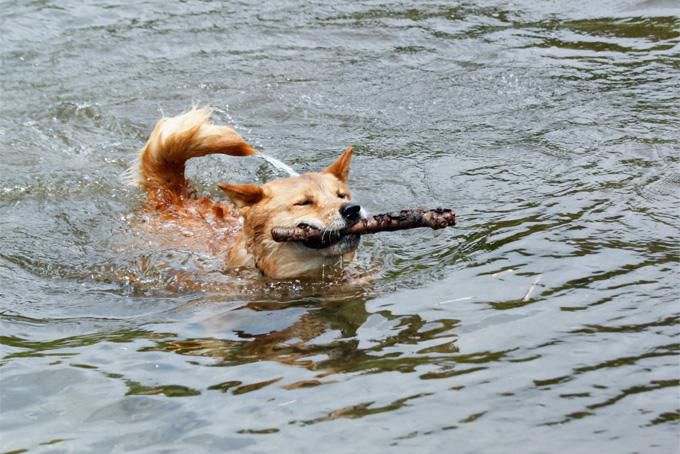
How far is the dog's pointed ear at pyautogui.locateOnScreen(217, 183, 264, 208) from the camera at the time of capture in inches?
249

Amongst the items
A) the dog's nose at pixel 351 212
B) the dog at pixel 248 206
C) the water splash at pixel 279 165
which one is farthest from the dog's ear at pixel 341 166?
the water splash at pixel 279 165

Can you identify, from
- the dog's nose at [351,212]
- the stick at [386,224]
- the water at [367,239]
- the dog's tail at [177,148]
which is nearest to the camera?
the water at [367,239]

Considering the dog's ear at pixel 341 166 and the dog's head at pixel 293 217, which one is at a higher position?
the dog's ear at pixel 341 166

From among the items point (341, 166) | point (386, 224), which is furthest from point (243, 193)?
point (386, 224)

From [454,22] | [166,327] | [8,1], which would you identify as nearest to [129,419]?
[166,327]

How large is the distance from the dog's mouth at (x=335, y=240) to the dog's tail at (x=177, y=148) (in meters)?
1.14

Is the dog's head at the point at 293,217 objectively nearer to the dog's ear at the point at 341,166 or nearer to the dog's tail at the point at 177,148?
the dog's ear at the point at 341,166

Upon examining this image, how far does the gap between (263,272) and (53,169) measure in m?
2.93

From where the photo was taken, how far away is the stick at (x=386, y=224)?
17.9 feet

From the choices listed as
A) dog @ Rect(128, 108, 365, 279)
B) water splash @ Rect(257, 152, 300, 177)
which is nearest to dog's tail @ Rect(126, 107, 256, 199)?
dog @ Rect(128, 108, 365, 279)

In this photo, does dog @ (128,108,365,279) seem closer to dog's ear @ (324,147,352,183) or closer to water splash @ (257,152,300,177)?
dog's ear @ (324,147,352,183)

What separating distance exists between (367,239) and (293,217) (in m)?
1.13

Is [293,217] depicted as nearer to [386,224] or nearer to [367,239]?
[386,224]

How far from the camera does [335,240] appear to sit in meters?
6.07
